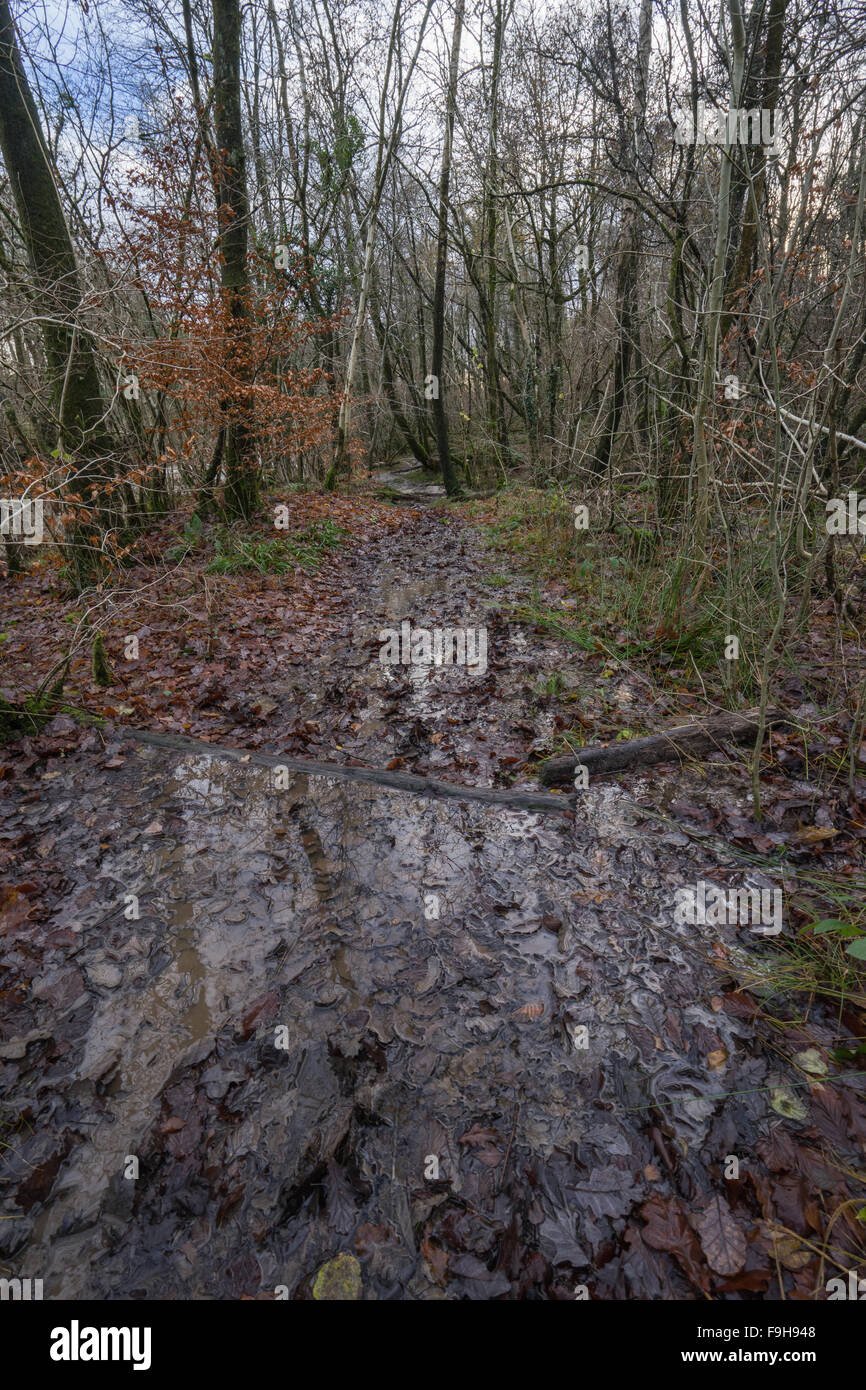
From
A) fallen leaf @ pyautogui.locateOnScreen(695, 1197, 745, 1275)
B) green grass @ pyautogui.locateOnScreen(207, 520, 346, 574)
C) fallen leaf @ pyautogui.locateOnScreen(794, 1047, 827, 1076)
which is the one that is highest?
green grass @ pyautogui.locateOnScreen(207, 520, 346, 574)

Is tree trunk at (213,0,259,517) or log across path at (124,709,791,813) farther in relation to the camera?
tree trunk at (213,0,259,517)

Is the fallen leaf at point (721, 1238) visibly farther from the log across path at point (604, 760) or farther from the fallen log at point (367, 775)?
the log across path at point (604, 760)

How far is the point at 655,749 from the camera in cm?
416

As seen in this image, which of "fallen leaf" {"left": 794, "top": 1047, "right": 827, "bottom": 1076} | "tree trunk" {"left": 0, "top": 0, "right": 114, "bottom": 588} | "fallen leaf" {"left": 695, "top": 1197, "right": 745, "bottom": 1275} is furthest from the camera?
"tree trunk" {"left": 0, "top": 0, "right": 114, "bottom": 588}

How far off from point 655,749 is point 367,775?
6.51ft

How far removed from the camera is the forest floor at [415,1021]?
1.81 meters

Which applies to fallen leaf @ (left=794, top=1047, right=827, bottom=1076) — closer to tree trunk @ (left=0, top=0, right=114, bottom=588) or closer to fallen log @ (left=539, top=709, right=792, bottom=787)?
fallen log @ (left=539, top=709, right=792, bottom=787)

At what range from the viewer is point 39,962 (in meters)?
2.77

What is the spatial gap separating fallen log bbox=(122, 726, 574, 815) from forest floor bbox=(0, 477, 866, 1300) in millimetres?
76

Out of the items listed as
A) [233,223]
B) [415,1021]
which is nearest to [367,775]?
[415,1021]

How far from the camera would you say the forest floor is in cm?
181

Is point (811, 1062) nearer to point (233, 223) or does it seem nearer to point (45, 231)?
point (45, 231)

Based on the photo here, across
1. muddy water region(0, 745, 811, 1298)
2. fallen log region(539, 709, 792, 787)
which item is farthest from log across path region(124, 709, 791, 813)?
muddy water region(0, 745, 811, 1298)

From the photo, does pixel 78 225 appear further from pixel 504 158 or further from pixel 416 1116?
pixel 416 1116
